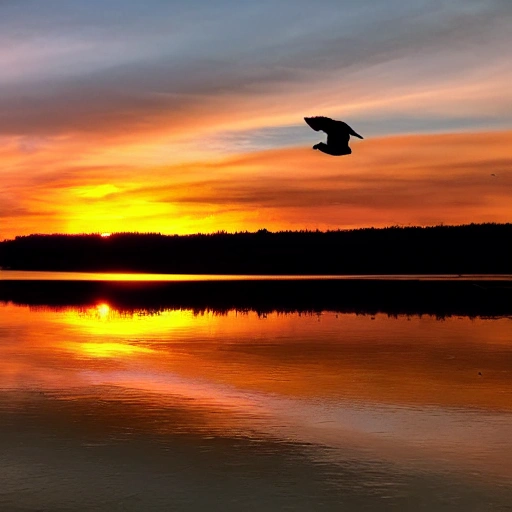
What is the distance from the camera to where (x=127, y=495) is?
27.2 ft

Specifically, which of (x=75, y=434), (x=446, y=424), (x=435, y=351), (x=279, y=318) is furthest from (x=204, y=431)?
(x=279, y=318)

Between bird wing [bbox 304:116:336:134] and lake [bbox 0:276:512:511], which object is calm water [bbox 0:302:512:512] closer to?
lake [bbox 0:276:512:511]

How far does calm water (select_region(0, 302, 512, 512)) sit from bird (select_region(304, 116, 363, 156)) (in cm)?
376

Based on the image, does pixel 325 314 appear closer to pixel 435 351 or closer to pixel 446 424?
pixel 435 351

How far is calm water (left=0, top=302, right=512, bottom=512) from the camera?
330 inches

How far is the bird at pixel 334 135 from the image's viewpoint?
554 inches

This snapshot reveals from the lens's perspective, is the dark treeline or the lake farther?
the dark treeline

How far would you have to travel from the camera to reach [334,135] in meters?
14.2

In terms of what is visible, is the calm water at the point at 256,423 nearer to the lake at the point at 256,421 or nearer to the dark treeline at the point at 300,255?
the lake at the point at 256,421

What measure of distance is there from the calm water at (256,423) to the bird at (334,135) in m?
3.76

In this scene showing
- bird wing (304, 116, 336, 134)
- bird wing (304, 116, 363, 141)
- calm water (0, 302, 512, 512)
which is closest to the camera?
calm water (0, 302, 512, 512)

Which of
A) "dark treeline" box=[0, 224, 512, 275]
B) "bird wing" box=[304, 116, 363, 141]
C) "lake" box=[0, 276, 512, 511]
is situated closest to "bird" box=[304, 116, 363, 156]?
"bird wing" box=[304, 116, 363, 141]

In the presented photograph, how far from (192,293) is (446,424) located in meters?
29.3

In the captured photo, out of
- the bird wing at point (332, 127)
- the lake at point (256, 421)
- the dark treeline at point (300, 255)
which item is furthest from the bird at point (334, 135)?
the dark treeline at point (300, 255)
